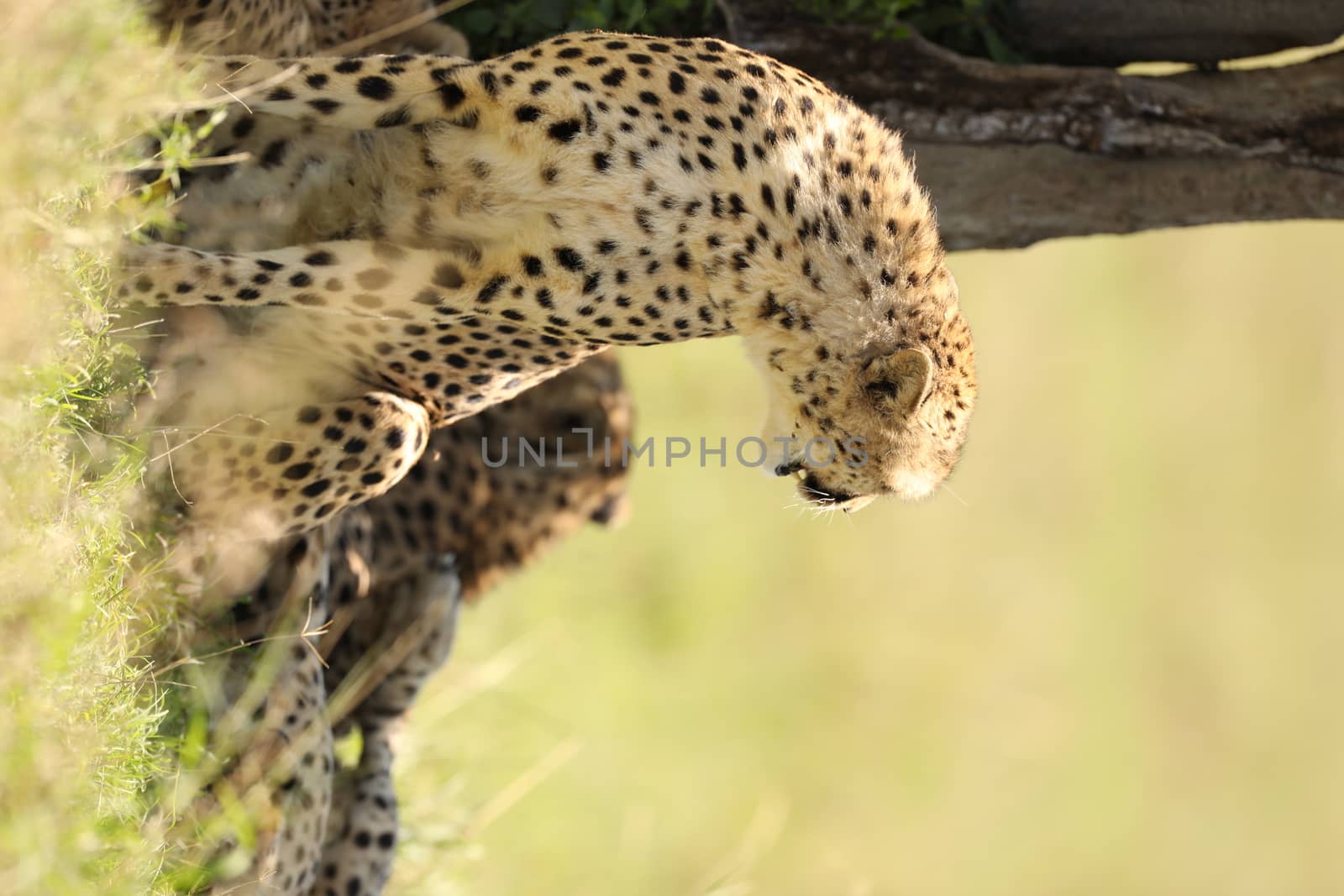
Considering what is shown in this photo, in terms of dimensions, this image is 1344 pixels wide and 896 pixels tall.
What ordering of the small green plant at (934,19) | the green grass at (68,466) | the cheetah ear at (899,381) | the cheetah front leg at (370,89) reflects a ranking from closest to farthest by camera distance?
the green grass at (68,466), the cheetah front leg at (370,89), the cheetah ear at (899,381), the small green plant at (934,19)

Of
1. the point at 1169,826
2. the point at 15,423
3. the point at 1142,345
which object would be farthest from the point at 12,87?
the point at 1142,345

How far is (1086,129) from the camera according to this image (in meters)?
3.44

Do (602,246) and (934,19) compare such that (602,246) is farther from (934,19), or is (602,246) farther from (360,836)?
(360,836)

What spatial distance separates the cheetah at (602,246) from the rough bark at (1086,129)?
2.21 feet

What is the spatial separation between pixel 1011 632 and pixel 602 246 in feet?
21.5

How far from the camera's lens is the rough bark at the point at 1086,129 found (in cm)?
342

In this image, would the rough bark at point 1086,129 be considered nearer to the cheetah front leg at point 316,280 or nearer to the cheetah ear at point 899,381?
the cheetah ear at point 899,381

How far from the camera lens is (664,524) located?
25.5ft

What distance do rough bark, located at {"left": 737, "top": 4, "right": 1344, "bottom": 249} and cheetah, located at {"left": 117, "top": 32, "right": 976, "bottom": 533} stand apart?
0.67 metres

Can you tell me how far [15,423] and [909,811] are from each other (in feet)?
21.5

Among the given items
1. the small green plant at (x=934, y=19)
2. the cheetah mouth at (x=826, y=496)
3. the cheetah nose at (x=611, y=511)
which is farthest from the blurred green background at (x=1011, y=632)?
the small green plant at (x=934, y=19)

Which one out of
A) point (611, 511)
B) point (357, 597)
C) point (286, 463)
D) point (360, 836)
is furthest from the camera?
point (611, 511)

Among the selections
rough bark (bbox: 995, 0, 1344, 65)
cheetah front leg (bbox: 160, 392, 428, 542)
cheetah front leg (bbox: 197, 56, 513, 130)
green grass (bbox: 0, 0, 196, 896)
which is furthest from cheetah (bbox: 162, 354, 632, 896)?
rough bark (bbox: 995, 0, 1344, 65)

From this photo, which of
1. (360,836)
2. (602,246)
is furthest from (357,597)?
(602,246)
